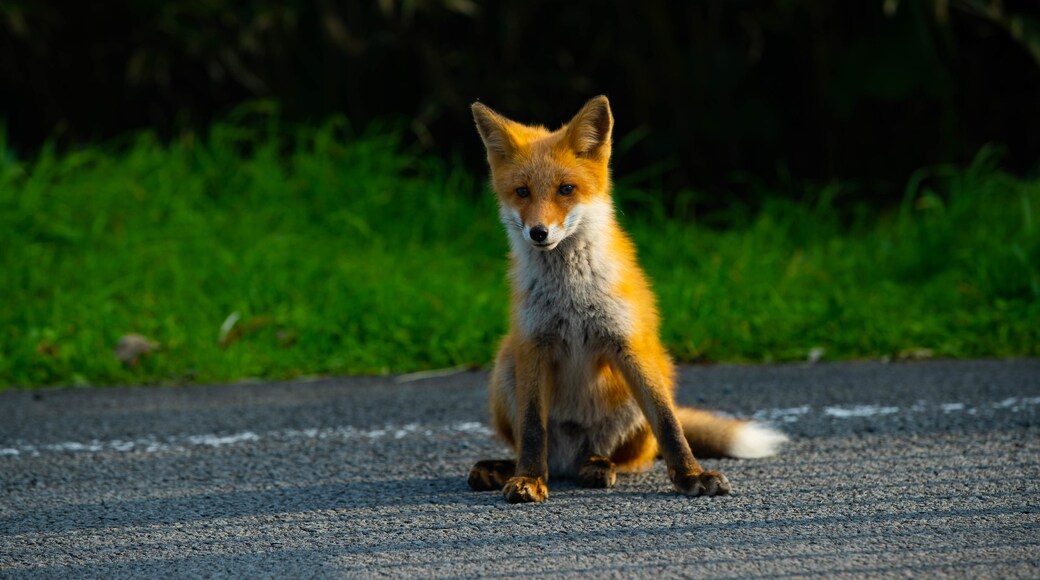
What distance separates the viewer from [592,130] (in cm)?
412

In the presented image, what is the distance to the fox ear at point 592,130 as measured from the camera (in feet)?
13.4

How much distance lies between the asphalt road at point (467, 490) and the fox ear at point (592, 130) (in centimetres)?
118

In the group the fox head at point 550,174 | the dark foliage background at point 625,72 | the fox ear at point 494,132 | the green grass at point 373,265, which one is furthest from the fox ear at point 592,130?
the dark foliage background at point 625,72

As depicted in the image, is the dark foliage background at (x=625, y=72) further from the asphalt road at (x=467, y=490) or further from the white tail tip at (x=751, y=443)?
the white tail tip at (x=751, y=443)

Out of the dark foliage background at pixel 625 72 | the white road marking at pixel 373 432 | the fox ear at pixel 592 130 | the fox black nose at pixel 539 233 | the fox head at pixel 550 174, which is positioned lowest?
the white road marking at pixel 373 432

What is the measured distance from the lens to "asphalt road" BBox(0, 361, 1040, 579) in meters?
3.13

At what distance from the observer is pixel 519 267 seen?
163 inches

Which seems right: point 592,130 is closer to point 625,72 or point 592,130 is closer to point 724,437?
point 724,437

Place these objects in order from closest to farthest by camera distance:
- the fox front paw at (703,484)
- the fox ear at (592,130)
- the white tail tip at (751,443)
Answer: the fox front paw at (703,484) < the fox ear at (592,130) < the white tail tip at (751,443)

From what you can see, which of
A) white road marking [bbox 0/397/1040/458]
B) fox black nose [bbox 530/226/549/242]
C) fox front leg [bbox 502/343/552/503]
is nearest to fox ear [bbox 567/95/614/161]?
fox black nose [bbox 530/226/549/242]

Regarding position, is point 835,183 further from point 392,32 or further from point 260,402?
point 260,402

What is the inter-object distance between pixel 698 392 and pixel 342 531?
2.47m

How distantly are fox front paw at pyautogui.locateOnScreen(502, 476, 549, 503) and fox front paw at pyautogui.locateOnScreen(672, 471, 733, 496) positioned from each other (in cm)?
45

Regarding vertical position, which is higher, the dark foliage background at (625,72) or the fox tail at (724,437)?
the dark foliage background at (625,72)
